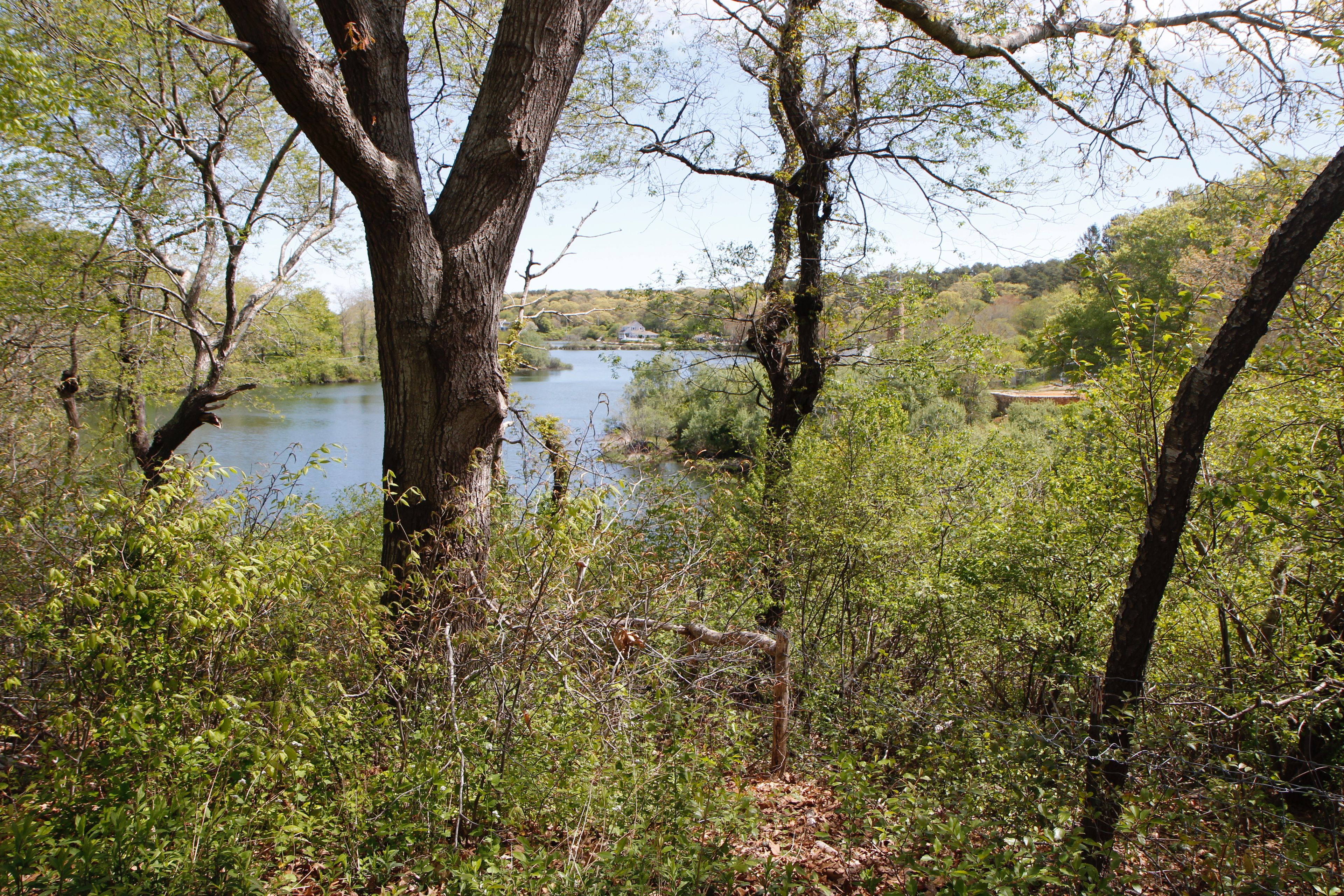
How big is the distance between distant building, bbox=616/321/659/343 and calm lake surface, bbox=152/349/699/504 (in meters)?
0.23

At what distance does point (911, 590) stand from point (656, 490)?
2383 millimetres

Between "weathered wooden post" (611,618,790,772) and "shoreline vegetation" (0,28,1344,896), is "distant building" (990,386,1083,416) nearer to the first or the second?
"shoreline vegetation" (0,28,1344,896)

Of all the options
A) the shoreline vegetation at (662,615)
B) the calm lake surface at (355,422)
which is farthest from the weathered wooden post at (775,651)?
the calm lake surface at (355,422)

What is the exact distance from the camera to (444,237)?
4.00 metres

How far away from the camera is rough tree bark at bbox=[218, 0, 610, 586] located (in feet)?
12.6

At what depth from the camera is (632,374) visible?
34.0ft

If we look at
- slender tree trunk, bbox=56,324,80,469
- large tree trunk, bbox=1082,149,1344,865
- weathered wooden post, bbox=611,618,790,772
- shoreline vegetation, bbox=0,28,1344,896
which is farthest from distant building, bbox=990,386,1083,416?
slender tree trunk, bbox=56,324,80,469

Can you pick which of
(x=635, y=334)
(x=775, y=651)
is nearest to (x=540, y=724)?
(x=775, y=651)

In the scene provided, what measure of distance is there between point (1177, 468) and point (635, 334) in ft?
22.9

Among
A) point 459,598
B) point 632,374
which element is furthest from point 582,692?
point 632,374

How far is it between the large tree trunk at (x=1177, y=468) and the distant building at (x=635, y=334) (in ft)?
21.8

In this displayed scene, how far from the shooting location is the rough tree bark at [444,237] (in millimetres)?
3836

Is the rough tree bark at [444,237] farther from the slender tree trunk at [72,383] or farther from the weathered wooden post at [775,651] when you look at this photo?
the slender tree trunk at [72,383]

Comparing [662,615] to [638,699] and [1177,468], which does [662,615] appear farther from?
[1177,468]
